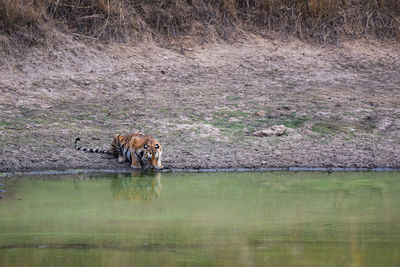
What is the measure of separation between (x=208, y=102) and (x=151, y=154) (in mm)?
3002

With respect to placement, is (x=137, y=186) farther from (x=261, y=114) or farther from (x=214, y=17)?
(x=214, y=17)

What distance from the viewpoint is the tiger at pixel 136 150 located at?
1001 cm

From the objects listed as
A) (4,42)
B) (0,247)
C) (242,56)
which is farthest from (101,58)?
(0,247)

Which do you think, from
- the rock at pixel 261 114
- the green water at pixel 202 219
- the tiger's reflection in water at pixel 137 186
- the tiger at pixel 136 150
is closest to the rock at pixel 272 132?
the rock at pixel 261 114

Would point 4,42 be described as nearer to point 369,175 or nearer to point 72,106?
point 72,106

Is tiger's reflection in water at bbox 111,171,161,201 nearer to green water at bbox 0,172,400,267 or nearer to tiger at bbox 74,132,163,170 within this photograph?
green water at bbox 0,172,400,267

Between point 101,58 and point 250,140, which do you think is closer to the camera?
point 250,140

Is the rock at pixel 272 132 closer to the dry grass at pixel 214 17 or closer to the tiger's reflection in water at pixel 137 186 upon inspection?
the tiger's reflection in water at pixel 137 186

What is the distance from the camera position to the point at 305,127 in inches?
460

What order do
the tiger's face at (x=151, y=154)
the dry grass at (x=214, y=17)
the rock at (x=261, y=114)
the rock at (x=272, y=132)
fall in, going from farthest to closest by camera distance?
the dry grass at (x=214, y=17)
the rock at (x=261, y=114)
the rock at (x=272, y=132)
the tiger's face at (x=151, y=154)

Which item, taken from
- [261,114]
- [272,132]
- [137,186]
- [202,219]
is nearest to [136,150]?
[137,186]

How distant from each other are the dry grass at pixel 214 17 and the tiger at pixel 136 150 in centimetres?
485

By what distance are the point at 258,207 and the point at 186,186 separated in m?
1.45

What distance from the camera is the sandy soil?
418 inches
